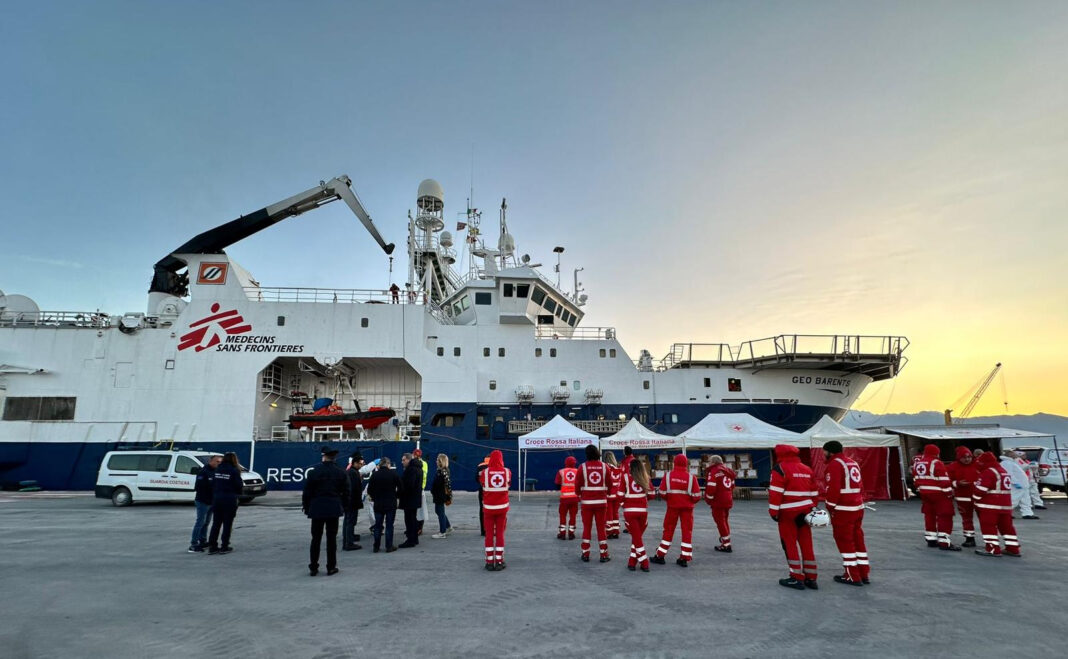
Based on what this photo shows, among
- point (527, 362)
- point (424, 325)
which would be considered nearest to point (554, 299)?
point (527, 362)

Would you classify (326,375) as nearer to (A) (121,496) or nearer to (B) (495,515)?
(A) (121,496)

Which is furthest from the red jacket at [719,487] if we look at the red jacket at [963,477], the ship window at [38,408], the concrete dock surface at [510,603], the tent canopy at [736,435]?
the ship window at [38,408]

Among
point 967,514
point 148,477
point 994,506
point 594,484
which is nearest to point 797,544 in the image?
point 594,484

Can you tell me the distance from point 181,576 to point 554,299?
655 inches

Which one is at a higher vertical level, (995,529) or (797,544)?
(797,544)

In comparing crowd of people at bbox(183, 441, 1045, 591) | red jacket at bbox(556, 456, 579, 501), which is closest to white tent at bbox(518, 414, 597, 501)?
crowd of people at bbox(183, 441, 1045, 591)

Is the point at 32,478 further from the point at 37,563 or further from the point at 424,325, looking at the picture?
the point at 37,563

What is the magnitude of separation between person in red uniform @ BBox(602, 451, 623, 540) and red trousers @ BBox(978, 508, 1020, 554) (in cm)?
518

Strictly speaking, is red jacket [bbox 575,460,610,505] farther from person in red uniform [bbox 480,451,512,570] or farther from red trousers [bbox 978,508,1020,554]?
red trousers [bbox 978,508,1020,554]

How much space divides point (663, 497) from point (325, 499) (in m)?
4.32

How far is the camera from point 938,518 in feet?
26.5

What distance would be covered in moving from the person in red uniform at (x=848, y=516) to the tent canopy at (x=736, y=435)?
28.6 ft

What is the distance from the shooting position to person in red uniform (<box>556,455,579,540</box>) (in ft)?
27.9

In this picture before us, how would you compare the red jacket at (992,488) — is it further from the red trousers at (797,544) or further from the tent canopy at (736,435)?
the tent canopy at (736,435)
